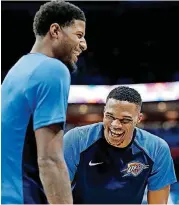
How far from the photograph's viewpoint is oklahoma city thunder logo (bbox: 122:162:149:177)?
274cm

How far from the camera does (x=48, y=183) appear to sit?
1474 millimetres

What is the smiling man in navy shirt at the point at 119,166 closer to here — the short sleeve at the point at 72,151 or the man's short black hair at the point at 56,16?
the short sleeve at the point at 72,151

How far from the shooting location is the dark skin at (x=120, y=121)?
2.61 meters

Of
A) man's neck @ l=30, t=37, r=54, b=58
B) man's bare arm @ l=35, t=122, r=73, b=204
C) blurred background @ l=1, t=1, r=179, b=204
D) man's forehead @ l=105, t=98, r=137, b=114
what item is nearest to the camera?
Result: man's bare arm @ l=35, t=122, r=73, b=204

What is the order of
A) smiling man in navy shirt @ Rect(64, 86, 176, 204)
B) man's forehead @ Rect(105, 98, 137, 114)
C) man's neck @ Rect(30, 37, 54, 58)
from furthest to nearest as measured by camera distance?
smiling man in navy shirt @ Rect(64, 86, 176, 204)
man's forehead @ Rect(105, 98, 137, 114)
man's neck @ Rect(30, 37, 54, 58)

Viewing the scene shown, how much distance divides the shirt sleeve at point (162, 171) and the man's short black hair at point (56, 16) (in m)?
1.28

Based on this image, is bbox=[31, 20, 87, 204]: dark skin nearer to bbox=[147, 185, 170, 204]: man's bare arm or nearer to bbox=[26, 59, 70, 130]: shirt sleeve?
bbox=[26, 59, 70, 130]: shirt sleeve

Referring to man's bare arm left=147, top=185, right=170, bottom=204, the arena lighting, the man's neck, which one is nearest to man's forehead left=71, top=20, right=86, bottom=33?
the man's neck

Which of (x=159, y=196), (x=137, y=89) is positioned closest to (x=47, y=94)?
(x=159, y=196)

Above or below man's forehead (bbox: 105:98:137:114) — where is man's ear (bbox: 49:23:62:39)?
above

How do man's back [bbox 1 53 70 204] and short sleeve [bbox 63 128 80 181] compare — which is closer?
man's back [bbox 1 53 70 204]

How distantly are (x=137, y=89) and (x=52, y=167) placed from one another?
26.7 feet

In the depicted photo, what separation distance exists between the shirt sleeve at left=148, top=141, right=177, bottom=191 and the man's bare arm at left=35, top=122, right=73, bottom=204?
1360mm

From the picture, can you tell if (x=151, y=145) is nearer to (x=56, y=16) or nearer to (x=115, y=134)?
(x=115, y=134)
